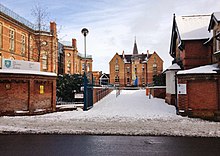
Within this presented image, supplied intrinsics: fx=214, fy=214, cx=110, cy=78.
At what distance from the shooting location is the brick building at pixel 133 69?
70.4m

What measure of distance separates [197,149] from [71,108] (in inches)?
441

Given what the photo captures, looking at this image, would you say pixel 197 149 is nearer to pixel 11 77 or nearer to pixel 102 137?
pixel 102 137

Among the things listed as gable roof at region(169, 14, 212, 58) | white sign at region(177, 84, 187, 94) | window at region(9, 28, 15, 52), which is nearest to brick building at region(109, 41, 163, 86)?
window at region(9, 28, 15, 52)

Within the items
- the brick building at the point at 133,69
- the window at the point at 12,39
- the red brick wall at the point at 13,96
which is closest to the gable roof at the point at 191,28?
the red brick wall at the point at 13,96

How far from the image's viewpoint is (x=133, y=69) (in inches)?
2859

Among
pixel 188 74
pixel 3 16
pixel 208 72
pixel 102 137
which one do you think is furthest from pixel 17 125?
pixel 3 16

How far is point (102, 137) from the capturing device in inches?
315

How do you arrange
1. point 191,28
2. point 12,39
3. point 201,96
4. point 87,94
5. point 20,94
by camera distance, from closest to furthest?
point 201,96 → point 20,94 → point 87,94 → point 191,28 → point 12,39

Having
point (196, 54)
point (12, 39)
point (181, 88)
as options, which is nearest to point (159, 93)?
point (196, 54)

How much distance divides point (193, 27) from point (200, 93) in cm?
733

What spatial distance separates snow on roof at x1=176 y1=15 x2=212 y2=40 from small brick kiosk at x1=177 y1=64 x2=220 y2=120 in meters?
4.51

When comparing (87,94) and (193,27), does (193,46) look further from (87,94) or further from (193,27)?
(87,94)

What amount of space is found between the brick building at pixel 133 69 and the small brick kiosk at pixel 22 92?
56900mm

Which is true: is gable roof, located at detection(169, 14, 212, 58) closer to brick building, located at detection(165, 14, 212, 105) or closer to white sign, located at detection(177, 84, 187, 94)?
brick building, located at detection(165, 14, 212, 105)
